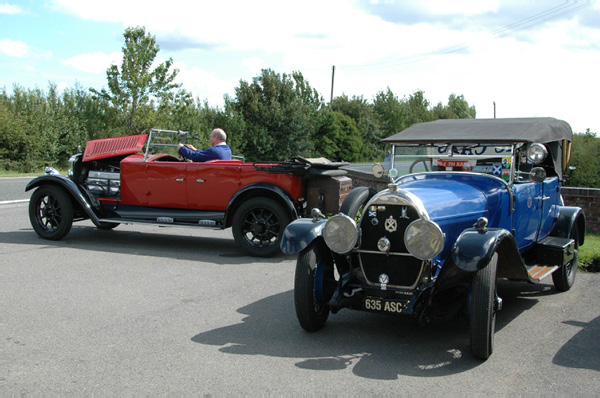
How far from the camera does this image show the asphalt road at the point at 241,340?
362 centimetres

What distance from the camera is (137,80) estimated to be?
25328 millimetres

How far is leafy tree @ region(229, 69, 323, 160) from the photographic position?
32812mm

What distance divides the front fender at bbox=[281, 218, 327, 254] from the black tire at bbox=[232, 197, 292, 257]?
2798 millimetres

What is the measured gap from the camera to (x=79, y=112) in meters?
30.9

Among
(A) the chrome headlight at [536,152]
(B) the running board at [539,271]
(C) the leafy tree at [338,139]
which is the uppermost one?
(C) the leafy tree at [338,139]

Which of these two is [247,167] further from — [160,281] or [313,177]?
[160,281]

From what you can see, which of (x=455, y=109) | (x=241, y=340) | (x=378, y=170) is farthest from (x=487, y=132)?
(x=455, y=109)

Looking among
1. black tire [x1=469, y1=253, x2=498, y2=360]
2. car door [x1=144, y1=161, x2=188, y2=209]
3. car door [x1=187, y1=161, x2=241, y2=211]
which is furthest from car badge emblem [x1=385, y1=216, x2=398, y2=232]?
car door [x1=144, y1=161, x2=188, y2=209]

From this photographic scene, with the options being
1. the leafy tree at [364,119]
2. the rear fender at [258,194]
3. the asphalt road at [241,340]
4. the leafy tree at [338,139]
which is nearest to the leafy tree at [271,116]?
the leafy tree at [338,139]

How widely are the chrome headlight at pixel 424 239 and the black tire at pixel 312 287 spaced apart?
0.84 metres

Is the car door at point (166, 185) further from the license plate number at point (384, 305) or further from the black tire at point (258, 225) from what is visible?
the license plate number at point (384, 305)

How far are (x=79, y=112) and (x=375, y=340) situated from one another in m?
29.8

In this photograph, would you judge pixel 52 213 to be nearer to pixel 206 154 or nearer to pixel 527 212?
pixel 206 154

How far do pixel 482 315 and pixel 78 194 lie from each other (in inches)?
256
